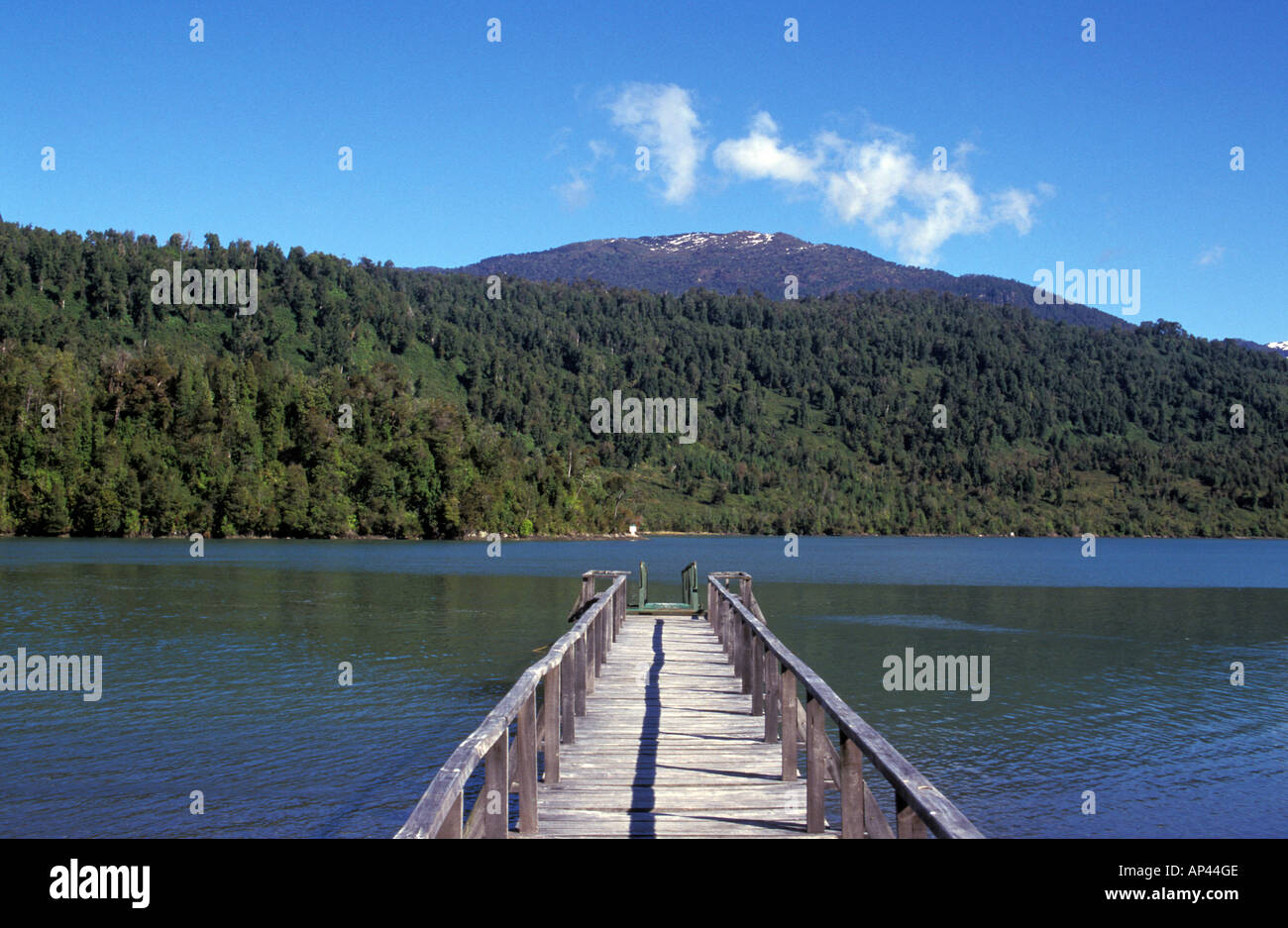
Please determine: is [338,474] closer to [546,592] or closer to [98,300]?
[546,592]

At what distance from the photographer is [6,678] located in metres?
22.2

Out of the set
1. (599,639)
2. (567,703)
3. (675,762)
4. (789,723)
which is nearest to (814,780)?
(789,723)

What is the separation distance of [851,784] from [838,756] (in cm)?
195

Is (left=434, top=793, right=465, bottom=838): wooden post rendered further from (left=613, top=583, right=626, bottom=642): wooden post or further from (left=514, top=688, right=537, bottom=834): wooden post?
(left=613, top=583, right=626, bottom=642): wooden post

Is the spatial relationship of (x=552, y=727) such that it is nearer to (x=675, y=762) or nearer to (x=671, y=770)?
(x=671, y=770)

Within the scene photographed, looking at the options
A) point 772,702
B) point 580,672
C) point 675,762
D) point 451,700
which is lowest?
point 451,700

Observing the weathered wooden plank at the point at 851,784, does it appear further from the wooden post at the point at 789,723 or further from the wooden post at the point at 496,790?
the wooden post at the point at 789,723

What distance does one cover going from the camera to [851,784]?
21.6 feet

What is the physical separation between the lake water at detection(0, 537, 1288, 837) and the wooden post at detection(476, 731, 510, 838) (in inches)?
241

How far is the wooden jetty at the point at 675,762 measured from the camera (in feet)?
18.5

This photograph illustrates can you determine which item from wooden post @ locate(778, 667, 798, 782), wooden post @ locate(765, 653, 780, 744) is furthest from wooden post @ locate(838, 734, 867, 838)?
wooden post @ locate(765, 653, 780, 744)

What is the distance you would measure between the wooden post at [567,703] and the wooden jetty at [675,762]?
22 millimetres

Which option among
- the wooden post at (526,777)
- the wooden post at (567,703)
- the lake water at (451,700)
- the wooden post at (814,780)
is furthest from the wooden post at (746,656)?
the wooden post at (526,777)

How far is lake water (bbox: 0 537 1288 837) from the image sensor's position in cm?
1362
